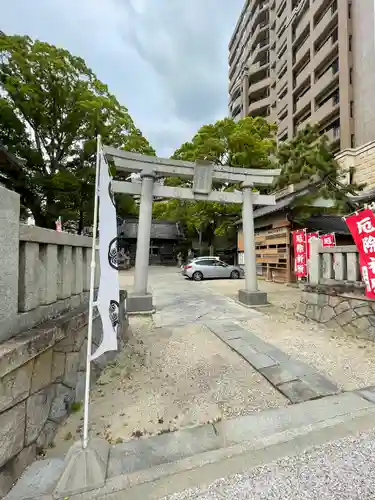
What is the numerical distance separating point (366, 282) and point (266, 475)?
3.90 m

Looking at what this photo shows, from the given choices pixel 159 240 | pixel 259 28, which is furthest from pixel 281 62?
pixel 159 240

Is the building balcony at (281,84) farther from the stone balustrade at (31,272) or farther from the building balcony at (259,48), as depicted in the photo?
the stone balustrade at (31,272)

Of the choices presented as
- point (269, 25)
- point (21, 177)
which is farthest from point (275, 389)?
point (269, 25)

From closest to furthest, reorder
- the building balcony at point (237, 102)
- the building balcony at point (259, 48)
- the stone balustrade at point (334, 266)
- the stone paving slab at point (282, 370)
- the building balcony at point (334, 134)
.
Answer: the stone paving slab at point (282, 370), the stone balustrade at point (334, 266), the building balcony at point (334, 134), the building balcony at point (259, 48), the building balcony at point (237, 102)

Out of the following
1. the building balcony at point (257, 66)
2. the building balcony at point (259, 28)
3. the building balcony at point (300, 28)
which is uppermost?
the building balcony at point (259, 28)

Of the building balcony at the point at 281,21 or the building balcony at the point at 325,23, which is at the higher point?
the building balcony at the point at 281,21

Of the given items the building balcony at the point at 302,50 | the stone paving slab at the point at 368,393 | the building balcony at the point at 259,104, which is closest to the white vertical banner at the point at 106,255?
the stone paving slab at the point at 368,393

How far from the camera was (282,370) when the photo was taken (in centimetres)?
344

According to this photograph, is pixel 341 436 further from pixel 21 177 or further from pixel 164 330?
pixel 21 177

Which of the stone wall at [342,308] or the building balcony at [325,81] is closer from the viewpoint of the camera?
the stone wall at [342,308]

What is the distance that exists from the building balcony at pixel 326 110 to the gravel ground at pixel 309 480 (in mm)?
25366

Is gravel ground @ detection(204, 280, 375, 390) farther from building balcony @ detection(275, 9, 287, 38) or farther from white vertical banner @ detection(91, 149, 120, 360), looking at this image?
building balcony @ detection(275, 9, 287, 38)

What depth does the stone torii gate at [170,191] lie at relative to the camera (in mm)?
6809

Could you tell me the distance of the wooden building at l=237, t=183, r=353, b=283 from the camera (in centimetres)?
1144
